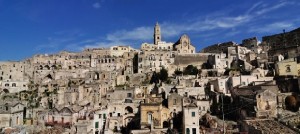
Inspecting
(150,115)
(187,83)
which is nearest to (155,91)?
(187,83)

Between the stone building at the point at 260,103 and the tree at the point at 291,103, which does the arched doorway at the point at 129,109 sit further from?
the tree at the point at 291,103

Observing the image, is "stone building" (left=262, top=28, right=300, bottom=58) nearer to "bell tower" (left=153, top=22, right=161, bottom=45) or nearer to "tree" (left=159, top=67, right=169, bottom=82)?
"tree" (left=159, top=67, right=169, bottom=82)

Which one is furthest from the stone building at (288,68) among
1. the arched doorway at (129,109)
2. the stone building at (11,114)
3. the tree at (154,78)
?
the stone building at (11,114)

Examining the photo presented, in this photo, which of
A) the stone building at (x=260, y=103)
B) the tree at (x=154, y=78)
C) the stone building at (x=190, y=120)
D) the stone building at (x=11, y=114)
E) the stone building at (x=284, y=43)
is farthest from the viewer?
the stone building at (x=284, y=43)

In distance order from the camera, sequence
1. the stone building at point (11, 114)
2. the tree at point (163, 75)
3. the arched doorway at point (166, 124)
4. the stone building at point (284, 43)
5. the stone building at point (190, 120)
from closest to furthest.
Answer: the stone building at point (190, 120) < the arched doorway at point (166, 124) < the stone building at point (11, 114) < the tree at point (163, 75) < the stone building at point (284, 43)

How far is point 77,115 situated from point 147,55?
32.6 meters

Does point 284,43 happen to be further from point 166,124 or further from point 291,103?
point 166,124

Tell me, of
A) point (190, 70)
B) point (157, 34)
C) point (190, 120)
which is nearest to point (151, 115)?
point (190, 120)

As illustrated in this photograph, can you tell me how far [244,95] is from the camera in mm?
48250

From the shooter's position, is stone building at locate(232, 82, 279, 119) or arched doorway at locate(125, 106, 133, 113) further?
arched doorway at locate(125, 106, 133, 113)

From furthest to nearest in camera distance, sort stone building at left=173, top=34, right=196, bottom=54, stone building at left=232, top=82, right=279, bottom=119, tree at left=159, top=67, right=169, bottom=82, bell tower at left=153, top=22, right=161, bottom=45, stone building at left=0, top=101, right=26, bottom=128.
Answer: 1. bell tower at left=153, top=22, right=161, bottom=45
2. stone building at left=173, top=34, right=196, bottom=54
3. tree at left=159, top=67, right=169, bottom=82
4. stone building at left=0, top=101, right=26, bottom=128
5. stone building at left=232, top=82, right=279, bottom=119

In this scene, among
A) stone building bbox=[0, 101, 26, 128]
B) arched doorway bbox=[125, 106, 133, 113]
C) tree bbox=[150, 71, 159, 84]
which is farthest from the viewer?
tree bbox=[150, 71, 159, 84]

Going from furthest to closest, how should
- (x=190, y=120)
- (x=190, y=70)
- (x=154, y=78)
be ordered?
(x=190, y=70), (x=154, y=78), (x=190, y=120)

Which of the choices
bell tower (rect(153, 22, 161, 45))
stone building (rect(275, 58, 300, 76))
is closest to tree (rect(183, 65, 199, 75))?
stone building (rect(275, 58, 300, 76))
